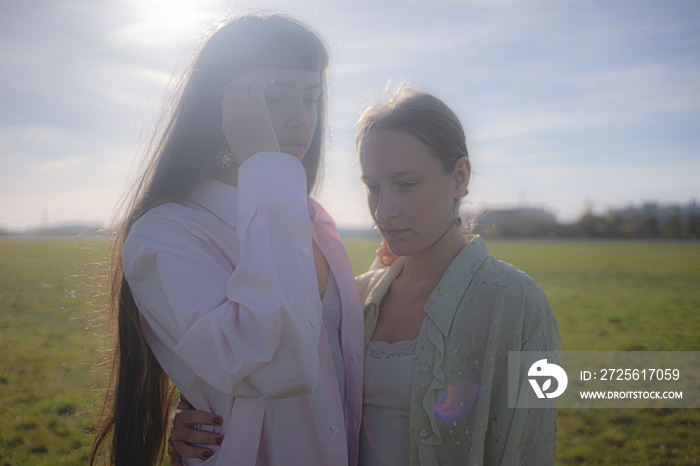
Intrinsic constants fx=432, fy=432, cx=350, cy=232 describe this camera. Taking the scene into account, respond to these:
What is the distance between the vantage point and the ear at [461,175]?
2785mm

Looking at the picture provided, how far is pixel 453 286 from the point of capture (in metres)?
2.60

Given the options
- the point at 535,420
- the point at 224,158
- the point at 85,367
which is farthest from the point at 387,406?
the point at 85,367

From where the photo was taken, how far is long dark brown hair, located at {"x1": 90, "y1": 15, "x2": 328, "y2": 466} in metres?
2.25

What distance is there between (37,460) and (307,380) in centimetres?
424

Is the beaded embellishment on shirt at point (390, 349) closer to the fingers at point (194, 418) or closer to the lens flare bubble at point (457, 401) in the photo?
the lens flare bubble at point (457, 401)

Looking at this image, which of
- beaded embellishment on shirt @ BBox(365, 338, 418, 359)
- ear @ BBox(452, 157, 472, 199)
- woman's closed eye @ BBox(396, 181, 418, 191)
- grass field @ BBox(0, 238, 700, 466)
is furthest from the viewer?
grass field @ BBox(0, 238, 700, 466)

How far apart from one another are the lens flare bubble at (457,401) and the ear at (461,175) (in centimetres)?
119

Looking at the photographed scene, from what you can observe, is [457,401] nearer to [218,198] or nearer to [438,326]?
[438,326]

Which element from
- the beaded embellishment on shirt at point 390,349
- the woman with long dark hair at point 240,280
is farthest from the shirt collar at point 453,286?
the woman with long dark hair at point 240,280

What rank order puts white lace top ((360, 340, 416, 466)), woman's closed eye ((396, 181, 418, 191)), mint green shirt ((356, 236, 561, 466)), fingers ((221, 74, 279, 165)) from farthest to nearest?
woman's closed eye ((396, 181, 418, 191)) → white lace top ((360, 340, 416, 466)) → mint green shirt ((356, 236, 561, 466)) → fingers ((221, 74, 279, 165))

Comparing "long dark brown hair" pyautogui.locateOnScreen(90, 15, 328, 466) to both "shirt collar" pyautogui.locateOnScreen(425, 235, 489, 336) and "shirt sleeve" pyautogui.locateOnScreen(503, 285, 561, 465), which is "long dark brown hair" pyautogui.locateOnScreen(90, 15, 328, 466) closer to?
"shirt collar" pyautogui.locateOnScreen(425, 235, 489, 336)

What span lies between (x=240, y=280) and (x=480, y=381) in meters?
1.50

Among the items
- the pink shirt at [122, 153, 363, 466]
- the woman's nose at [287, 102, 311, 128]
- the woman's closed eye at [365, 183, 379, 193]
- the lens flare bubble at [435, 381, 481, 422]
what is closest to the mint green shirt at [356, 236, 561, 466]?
the lens flare bubble at [435, 381, 481, 422]

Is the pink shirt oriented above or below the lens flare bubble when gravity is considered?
above
